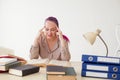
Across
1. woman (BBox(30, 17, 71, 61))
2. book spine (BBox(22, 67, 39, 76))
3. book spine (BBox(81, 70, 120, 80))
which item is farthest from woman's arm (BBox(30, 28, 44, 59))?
book spine (BBox(81, 70, 120, 80))

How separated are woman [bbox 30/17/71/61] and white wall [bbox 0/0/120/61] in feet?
5.22

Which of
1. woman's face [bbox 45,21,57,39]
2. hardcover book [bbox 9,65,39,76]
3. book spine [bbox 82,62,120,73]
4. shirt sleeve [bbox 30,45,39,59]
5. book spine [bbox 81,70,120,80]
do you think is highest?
woman's face [bbox 45,21,57,39]

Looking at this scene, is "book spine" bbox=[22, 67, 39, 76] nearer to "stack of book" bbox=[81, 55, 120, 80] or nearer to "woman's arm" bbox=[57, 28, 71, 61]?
"stack of book" bbox=[81, 55, 120, 80]

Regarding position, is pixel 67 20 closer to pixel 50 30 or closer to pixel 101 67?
pixel 50 30

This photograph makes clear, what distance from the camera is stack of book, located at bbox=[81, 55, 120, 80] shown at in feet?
4.53

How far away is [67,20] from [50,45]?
5.67ft

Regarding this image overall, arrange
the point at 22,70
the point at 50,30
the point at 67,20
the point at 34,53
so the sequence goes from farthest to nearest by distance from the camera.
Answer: the point at 67,20, the point at 50,30, the point at 34,53, the point at 22,70

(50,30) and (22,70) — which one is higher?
(50,30)

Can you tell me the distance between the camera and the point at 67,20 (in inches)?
165

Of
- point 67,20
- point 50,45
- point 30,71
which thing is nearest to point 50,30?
point 50,45

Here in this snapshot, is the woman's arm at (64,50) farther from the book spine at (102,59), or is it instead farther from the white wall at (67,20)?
the white wall at (67,20)

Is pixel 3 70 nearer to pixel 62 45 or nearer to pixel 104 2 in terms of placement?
pixel 62 45

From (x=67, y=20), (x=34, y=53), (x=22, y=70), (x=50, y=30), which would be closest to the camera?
(x=22, y=70)

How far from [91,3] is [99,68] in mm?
2902
